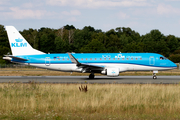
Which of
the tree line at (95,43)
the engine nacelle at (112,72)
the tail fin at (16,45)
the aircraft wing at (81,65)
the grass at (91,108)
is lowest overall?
the grass at (91,108)

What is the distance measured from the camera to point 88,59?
111 ft

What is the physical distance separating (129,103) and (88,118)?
4.12 m

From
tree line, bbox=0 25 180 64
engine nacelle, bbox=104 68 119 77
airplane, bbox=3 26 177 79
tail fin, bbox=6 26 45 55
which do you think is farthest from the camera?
tree line, bbox=0 25 180 64

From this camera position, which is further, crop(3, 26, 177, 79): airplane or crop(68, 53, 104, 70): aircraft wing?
crop(3, 26, 177, 79): airplane

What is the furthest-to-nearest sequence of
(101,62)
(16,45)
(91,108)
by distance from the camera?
(16,45) → (101,62) → (91,108)

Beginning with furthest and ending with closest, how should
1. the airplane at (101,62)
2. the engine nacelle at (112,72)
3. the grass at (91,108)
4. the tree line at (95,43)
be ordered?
the tree line at (95,43), the airplane at (101,62), the engine nacelle at (112,72), the grass at (91,108)

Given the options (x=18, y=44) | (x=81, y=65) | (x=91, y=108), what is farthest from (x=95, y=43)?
(x=91, y=108)

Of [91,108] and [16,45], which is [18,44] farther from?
[91,108]

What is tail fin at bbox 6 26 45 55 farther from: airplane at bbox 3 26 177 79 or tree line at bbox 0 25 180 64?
tree line at bbox 0 25 180 64

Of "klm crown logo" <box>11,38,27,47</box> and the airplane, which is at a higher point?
"klm crown logo" <box>11,38,27,47</box>

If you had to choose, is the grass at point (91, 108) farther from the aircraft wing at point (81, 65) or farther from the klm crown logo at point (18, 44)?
the klm crown logo at point (18, 44)

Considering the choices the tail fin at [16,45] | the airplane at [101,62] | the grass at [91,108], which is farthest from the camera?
the tail fin at [16,45]

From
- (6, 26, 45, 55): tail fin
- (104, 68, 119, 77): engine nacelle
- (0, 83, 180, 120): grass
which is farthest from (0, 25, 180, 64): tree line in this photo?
(0, 83, 180, 120): grass

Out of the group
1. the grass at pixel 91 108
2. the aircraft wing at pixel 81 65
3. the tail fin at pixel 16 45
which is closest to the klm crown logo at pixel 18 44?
the tail fin at pixel 16 45
